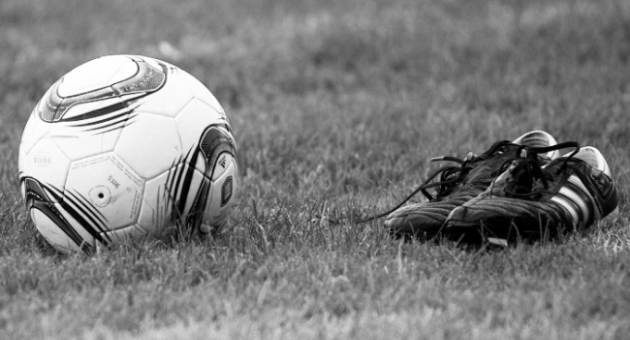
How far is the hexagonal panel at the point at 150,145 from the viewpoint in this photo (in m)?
2.98

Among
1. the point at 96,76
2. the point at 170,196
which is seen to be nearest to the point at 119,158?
the point at 170,196

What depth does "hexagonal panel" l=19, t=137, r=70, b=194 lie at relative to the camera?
2998mm

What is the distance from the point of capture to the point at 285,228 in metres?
3.37

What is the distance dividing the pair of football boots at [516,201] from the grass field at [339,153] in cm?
8

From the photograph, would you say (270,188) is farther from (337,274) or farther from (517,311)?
(517,311)

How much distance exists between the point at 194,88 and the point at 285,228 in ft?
2.24

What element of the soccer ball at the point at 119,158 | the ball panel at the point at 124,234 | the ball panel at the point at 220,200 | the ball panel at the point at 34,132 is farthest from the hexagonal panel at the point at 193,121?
the ball panel at the point at 34,132

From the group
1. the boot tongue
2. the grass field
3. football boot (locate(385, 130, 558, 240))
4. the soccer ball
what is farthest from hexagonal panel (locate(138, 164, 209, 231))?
the boot tongue

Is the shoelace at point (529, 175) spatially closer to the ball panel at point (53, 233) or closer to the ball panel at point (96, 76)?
the ball panel at point (96, 76)

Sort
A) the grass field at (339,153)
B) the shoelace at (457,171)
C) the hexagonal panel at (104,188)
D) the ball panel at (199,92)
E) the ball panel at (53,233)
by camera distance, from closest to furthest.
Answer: the grass field at (339,153) → the hexagonal panel at (104,188) → the ball panel at (53,233) → the ball panel at (199,92) → the shoelace at (457,171)

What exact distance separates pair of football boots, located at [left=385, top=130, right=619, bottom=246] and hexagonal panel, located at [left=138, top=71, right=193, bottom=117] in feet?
3.12

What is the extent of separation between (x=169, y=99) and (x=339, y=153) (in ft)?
6.19

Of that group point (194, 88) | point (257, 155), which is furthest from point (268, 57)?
point (194, 88)

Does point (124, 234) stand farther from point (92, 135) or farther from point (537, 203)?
point (537, 203)
